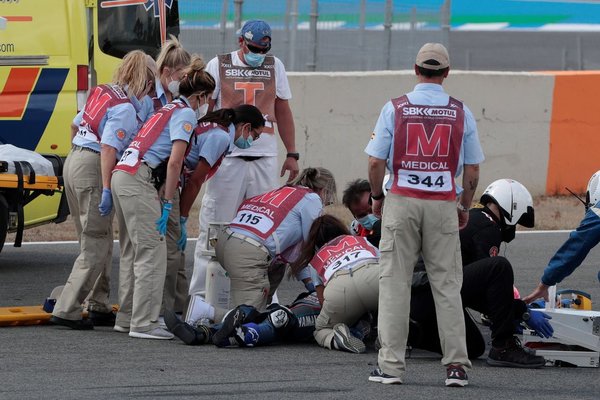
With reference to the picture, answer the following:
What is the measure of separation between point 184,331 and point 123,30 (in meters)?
4.28

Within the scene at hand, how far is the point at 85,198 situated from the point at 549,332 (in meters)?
2.96

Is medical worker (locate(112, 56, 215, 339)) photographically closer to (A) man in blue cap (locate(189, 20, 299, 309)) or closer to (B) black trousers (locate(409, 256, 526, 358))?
(A) man in blue cap (locate(189, 20, 299, 309))

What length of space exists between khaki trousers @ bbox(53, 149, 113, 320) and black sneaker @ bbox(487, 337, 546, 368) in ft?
8.30

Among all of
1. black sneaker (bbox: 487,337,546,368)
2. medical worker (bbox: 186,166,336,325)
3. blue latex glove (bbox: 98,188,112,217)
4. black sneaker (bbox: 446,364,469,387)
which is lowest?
black sneaker (bbox: 487,337,546,368)

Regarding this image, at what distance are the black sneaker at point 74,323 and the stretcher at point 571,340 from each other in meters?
2.71

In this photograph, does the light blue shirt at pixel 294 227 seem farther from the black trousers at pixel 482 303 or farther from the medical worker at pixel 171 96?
the black trousers at pixel 482 303

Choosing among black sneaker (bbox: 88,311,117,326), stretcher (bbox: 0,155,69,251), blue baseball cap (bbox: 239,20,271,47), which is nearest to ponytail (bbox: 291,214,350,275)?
black sneaker (bbox: 88,311,117,326)

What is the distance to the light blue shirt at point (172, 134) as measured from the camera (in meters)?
7.50

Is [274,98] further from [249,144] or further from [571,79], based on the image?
[571,79]

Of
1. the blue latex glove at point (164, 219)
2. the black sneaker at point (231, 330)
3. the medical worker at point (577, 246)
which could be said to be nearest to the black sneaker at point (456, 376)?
the medical worker at point (577, 246)

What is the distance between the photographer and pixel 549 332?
732 centimetres

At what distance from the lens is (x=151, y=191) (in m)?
7.66

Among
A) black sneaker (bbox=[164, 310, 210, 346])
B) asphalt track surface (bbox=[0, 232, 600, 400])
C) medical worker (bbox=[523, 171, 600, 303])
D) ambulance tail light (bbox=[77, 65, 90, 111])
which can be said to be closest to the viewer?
asphalt track surface (bbox=[0, 232, 600, 400])

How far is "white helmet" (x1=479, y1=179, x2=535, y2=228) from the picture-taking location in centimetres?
770
